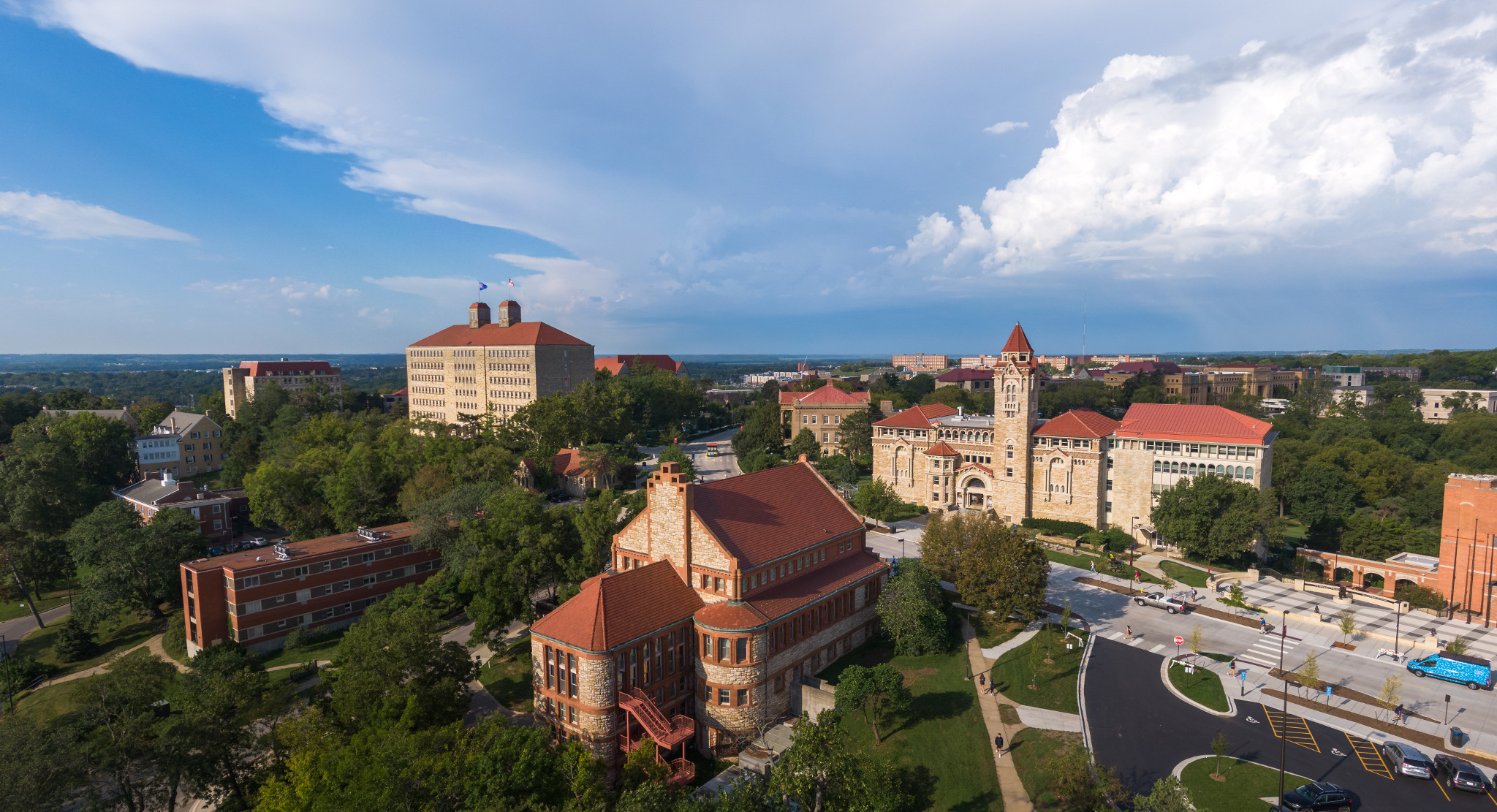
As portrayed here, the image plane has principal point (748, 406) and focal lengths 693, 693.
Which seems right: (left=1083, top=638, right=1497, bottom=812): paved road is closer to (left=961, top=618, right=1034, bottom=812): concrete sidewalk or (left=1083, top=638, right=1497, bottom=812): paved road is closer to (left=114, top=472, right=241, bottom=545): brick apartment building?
(left=961, top=618, right=1034, bottom=812): concrete sidewalk

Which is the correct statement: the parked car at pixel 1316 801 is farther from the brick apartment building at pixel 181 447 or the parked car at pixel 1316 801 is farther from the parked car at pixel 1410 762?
the brick apartment building at pixel 181 447

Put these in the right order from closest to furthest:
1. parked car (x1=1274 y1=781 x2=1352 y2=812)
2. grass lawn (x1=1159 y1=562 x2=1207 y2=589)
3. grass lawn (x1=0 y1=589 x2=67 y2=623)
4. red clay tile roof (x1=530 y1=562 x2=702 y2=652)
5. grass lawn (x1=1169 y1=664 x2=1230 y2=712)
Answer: parked car (x1=1274 y1=781 x2=1352 y2=812) < red clay tile roof (x1=530 y1=562 x2=702 y2=652) < grass lawn (x1=1169 y1=664 x2=1230 y2=712) < grass lawn (x1=1159 y1=562 x2=1207 y2=589) < grass lawn (x1=0 y1=589 x2=67 y2=623)

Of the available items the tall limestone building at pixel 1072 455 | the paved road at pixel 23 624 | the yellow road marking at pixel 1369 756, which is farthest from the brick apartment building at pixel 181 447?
the yellow road marking at pixel 1369 756

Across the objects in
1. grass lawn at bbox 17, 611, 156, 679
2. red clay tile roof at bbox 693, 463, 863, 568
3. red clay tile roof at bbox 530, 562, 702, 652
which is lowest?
grass lawn at bbox 17, 611, 156, 679

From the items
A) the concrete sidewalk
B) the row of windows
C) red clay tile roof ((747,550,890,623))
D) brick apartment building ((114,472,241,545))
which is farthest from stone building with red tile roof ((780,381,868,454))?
brick apartment building ((114,472,241,545))

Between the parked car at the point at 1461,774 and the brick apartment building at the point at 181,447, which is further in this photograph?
the brick apartment building at the point at 181,447

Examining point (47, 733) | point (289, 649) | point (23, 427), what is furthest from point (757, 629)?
point (23, 427)
